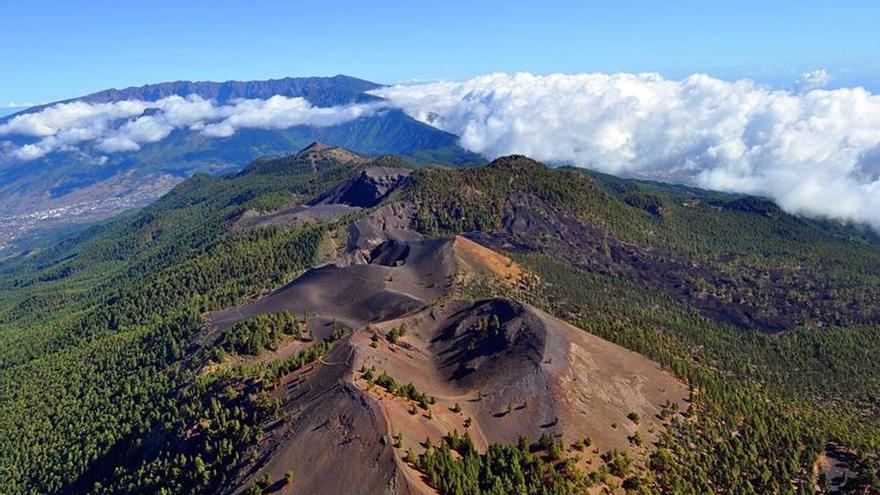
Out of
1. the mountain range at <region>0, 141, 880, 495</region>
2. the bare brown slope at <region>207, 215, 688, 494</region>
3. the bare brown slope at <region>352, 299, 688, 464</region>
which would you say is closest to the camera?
the bare brown slope at <region>207, 215, 688, 494</region>

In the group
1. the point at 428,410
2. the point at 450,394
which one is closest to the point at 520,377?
the point at 450,394

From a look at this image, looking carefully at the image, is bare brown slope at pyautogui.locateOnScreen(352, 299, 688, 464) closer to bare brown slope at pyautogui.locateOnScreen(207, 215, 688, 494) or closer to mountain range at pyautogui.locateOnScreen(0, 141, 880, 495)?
bare brown slope at pyautogui.locateOnScreen(207, 215, 688, 494)

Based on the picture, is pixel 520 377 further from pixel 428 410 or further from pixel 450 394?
pixel 428 410

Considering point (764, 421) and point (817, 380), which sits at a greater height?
point (764, 421)

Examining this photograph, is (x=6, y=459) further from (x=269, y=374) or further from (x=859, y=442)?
(x=859, y=442)

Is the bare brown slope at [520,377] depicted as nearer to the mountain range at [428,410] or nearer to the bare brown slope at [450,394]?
the bare brown slope at [450,394]

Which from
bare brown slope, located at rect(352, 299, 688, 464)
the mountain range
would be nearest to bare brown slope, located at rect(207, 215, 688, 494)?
bare brown slope, located at rect(352, 299, 688, 464)

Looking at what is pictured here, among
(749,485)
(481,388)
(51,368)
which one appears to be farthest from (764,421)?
(51,368)

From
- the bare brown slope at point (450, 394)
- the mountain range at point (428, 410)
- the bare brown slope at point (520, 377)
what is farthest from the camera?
the bare brown slope at point (520, 377)

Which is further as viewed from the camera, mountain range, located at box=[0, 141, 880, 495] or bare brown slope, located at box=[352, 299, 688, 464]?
bare brown slope, located at box=[352, 299, 688, 464]

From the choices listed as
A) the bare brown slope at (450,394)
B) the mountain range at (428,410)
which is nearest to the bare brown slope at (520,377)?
the bare brown slope at (450,394)

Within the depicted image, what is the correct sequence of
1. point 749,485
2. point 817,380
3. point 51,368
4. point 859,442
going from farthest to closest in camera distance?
1. point 51,368
2. point 817,380
3. point 859,442
4. point 749,485
